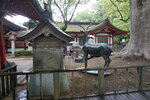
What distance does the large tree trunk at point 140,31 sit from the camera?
6879mm

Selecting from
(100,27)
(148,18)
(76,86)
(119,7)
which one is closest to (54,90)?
(76,86)

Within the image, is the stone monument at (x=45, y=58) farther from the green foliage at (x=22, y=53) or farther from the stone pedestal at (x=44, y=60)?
the green foliage at (x=22, y=53)

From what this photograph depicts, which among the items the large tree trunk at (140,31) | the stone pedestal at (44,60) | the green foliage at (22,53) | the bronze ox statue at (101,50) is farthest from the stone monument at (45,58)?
the green foliage at (22,53)

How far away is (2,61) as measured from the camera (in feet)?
13.7

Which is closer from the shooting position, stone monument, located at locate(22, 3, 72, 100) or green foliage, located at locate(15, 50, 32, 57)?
stone monument, located at locate(22, 3, 72, 100)

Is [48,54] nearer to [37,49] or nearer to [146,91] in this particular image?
[37,49]

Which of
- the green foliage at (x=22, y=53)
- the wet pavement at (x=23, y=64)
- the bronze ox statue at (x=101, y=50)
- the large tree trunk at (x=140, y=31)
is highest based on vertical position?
the large tree trunk at (x=140, y=31)

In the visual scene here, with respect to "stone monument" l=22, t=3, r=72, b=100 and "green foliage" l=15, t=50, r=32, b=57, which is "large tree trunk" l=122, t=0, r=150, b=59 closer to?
"stone monument" l=22, t=3, r=72, b=100

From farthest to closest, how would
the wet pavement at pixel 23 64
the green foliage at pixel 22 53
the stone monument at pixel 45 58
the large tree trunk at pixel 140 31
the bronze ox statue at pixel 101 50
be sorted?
the green foliage at pixel 22 53 < the wet pavement at pixel 23 64 < the large tree trunk at pixel 140 31 < the bronze ox statue at pixel 101 50 < the stone monument at pixel 45 58

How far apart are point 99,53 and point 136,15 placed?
4.81 metres

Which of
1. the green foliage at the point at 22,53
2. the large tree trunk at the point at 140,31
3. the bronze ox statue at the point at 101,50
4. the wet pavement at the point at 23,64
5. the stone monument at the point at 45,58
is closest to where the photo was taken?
the stone monument at the point at 45,58

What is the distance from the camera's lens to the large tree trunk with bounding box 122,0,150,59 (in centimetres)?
688

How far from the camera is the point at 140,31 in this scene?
294 inches

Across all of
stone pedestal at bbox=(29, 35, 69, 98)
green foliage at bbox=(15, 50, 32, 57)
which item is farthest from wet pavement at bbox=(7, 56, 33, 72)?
stone pedestal at bbox=(29, 35, 69, 98)
